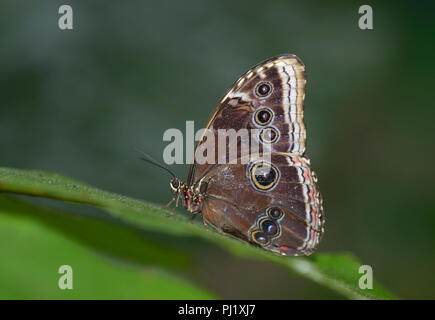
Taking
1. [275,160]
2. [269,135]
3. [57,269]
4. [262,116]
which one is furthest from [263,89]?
[57,269]

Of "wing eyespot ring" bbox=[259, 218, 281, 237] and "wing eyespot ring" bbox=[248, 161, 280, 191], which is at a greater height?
"wing eyespot ring" bbox=[248, 161, 280, 191]

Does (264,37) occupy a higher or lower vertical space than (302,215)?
higher

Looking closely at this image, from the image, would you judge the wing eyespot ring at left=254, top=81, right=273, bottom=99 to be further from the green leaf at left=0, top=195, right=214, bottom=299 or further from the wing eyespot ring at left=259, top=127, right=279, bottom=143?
the green leaf at left=0, top=195, right=214, bottom=299

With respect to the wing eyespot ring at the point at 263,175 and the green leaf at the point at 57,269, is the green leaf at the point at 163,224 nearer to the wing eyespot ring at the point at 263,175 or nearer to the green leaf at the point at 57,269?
the green leaf at the point at 57,269

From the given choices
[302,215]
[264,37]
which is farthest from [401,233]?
[302,215]

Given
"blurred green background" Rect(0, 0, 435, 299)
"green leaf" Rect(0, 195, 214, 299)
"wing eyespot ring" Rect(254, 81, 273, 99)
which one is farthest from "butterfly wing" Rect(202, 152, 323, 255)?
"blurred green background" Rect(0, 0, 435, 299)

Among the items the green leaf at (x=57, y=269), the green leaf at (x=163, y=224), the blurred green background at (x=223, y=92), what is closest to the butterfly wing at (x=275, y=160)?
the green leaf at (x=163, y=224)

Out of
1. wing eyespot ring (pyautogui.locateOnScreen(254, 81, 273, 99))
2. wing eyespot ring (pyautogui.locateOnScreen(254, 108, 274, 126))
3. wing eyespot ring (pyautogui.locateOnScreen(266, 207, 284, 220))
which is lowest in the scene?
wing eyespot ring (pyautogui.locateOnScreen(266, 207, 284, 220))

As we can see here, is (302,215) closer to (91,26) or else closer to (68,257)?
(68,257)
